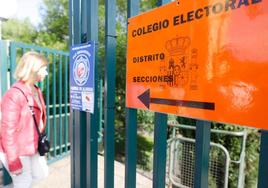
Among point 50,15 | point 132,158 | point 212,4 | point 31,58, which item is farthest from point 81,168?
point 50,15

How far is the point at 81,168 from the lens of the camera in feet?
7.25

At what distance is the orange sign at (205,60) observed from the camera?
947 mm

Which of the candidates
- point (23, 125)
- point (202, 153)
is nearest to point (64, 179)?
point (23, 125)

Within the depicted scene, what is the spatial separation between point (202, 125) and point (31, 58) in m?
2.07

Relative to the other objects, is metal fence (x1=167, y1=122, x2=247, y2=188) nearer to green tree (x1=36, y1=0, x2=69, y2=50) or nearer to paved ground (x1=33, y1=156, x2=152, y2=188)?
paved ground (x1=33, y1=156, x2=152, y2=188)

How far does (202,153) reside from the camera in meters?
1.25

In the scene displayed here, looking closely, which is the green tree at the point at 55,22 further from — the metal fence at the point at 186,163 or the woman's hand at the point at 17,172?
the woman's hand at the point at 17,172

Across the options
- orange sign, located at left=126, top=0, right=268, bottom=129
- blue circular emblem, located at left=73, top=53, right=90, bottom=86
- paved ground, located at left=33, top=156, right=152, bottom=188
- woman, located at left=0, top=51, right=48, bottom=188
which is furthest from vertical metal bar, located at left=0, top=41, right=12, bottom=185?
orange sign, located at left=126, top=0, right=268, bottom=129

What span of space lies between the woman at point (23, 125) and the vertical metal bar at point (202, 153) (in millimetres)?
1834

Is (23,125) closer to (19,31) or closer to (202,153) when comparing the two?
(202,153)

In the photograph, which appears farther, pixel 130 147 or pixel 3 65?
pixel 3 65

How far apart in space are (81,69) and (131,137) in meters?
0.73

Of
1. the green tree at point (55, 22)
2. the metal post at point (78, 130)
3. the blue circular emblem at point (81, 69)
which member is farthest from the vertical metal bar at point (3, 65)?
the green tree at point (55, 22)

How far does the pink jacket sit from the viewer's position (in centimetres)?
242
